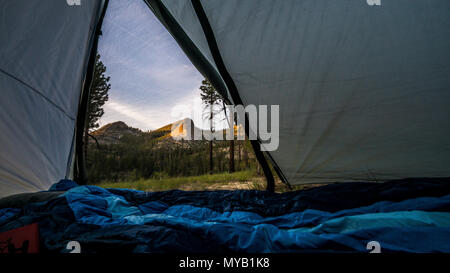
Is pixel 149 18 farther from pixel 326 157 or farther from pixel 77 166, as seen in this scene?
pixel 326 157

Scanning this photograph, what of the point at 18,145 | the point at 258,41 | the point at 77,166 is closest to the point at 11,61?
the point at 18,145

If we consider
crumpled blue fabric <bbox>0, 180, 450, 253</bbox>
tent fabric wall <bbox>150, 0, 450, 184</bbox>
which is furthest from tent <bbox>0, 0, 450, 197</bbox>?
crumpled blue fabric <bbox>0, 180, 450, 253</bbox>

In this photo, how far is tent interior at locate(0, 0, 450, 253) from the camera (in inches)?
29.2

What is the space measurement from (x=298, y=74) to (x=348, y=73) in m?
0.32

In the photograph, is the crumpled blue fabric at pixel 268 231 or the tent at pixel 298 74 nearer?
the crumpled blue fabric at pixel 268 231

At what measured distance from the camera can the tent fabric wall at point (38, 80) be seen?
4.28ft

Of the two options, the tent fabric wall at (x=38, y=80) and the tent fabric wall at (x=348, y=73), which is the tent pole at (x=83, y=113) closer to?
the tent fabric wall at (x=38, y=80)

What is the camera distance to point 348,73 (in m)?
1.26

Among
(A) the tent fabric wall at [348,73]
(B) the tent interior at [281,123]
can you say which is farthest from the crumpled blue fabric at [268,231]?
(A) the tent fabric wall at [348,73]

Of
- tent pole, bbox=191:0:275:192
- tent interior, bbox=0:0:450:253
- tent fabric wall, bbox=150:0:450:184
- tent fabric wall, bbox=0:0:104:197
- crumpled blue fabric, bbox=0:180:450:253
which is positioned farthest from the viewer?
tent fabric wall, bbox=0:0:104:197

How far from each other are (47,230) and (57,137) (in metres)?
1.29

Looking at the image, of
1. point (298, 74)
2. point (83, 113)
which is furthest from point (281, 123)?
point (83, 113)

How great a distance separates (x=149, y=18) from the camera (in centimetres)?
169

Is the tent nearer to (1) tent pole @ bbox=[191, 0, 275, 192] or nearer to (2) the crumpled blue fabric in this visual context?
A: (1) tent pole @ bbox=[191, 0, 275, 192]
